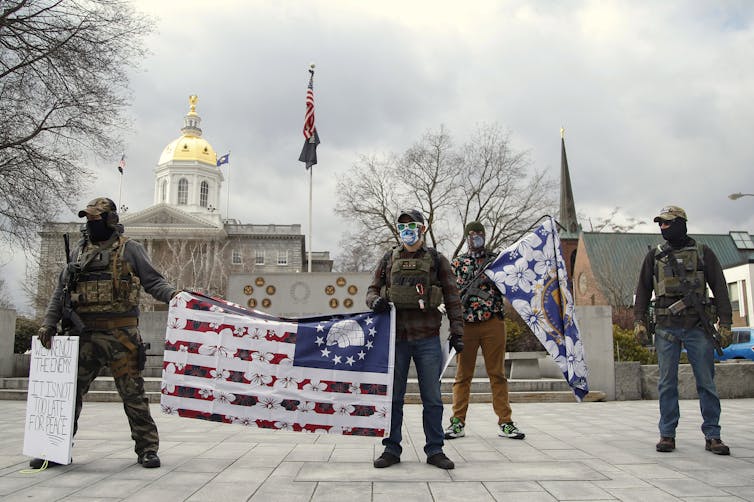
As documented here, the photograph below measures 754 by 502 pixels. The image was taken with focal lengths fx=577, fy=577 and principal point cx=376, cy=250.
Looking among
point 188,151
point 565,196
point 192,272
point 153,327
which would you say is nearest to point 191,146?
point 188,151

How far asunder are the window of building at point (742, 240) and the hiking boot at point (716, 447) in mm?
64932

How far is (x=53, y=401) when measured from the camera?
504 cm

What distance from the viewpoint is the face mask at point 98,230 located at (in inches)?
208

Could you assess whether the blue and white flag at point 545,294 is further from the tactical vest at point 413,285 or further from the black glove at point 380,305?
the black glove at point 380,305

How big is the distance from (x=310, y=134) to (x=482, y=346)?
56.8 feet

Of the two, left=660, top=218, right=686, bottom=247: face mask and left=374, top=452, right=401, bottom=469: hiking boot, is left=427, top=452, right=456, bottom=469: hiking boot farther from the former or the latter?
left=660, top=218, right=686, bottom=247: face mask

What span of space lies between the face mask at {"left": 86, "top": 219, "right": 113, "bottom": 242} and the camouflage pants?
0.88m

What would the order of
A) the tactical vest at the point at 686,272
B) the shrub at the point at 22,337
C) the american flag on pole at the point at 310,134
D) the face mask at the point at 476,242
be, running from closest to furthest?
the tactical vest at the point at 686,272
the face mask at the point at 476,242
the shrub at the point at 22,337
the american flag on pole at the point at 310,134

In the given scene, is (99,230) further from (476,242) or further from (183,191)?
(183,191)

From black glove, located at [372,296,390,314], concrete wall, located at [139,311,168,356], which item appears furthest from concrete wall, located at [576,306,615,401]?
concrete wall, located at [139,311,168,356]

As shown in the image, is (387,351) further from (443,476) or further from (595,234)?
(595,234)

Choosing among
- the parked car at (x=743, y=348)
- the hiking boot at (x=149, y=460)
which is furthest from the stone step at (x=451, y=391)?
the parked car at (x=743, y=348)

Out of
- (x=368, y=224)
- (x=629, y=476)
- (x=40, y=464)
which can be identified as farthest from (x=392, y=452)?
(x=368, y=224)

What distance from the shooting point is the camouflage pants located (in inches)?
200
